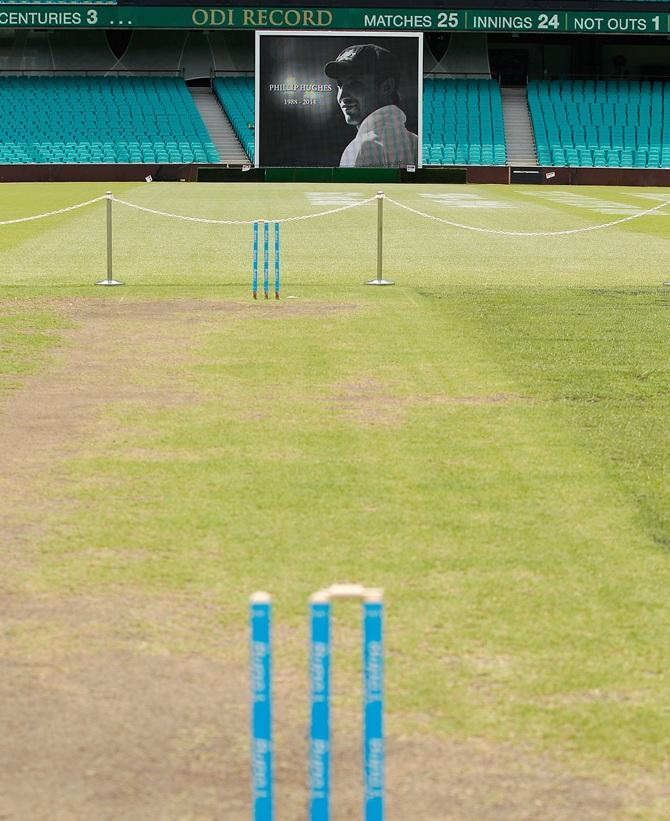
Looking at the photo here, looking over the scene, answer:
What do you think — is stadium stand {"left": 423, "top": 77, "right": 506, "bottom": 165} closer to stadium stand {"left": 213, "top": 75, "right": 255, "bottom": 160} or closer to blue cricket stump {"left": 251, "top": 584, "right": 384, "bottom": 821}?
stadium stand {"left": 213, "top": 75, "right": 255, "bottom": 160}

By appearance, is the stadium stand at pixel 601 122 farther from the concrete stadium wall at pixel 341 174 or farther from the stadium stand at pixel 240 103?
the stadium stand at pixel 240 103

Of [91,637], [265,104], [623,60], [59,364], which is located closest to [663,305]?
[59,364]

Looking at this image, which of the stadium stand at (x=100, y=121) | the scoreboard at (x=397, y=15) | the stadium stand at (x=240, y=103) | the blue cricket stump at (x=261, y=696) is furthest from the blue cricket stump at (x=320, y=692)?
the scoreboard at (x=397, y=15)

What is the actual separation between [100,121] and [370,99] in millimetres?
21266

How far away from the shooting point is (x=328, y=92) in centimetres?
5175

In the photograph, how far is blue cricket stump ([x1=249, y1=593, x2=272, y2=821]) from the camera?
3.30 metres

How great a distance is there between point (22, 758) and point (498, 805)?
5.75 ft

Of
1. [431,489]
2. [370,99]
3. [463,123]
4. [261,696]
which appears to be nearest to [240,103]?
[463,123]

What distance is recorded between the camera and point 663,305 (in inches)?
743

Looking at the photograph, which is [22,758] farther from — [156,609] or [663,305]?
[663,305]

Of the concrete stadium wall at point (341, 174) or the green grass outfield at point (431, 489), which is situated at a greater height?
the concrete stadium wall at point (341, 174)

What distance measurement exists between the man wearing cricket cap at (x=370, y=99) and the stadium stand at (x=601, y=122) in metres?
16.9

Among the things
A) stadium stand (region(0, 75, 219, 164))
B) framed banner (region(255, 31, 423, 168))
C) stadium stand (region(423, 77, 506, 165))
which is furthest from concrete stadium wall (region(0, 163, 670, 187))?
framed banner (region(255, 31, 423, 168))

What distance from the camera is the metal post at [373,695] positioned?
3.28m
